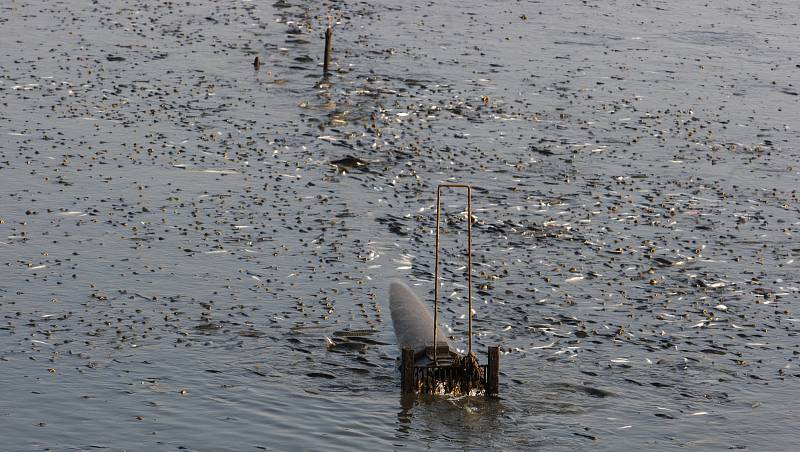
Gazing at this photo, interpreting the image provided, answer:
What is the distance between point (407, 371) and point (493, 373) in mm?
2053

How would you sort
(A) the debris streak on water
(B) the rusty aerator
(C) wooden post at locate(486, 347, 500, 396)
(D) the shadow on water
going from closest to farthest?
(D) the shadow on water < (C) wooden post at locate(486, 347, 500, 396) < (A) the debris streak on water < (B) the rusty aerator

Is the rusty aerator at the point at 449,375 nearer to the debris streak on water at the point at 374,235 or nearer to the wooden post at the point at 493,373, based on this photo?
the wooden post at the point at 493,373

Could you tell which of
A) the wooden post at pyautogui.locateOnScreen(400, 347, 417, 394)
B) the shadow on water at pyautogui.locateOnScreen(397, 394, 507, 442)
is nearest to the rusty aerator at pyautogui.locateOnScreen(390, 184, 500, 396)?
the wooden post at pyautogui.locateOnScreen(400, 347, 417, 394)

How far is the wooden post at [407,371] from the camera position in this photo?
90.8ft

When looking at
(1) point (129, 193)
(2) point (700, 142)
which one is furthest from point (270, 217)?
(2) point (700, 142)

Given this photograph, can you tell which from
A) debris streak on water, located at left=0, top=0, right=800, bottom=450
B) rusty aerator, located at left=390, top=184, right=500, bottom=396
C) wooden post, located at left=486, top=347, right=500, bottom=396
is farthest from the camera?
rusty aerator, located at left=390, top=184, right=500, bottom=396

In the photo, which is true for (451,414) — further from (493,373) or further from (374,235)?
(374,235)

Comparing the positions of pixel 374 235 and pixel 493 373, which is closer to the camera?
pixel 493 373

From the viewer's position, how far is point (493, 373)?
28078 millimetres

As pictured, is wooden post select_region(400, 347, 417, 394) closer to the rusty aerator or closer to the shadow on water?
the rusty aerator

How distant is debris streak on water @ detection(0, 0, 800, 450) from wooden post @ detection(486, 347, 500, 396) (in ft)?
1.27

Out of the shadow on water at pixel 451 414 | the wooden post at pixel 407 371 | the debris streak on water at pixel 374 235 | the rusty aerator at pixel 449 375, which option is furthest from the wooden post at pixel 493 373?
the wooden post at pixel 407 371

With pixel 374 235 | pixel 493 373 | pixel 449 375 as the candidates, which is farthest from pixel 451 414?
pixel 374 235

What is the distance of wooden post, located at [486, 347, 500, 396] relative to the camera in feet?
90.8
